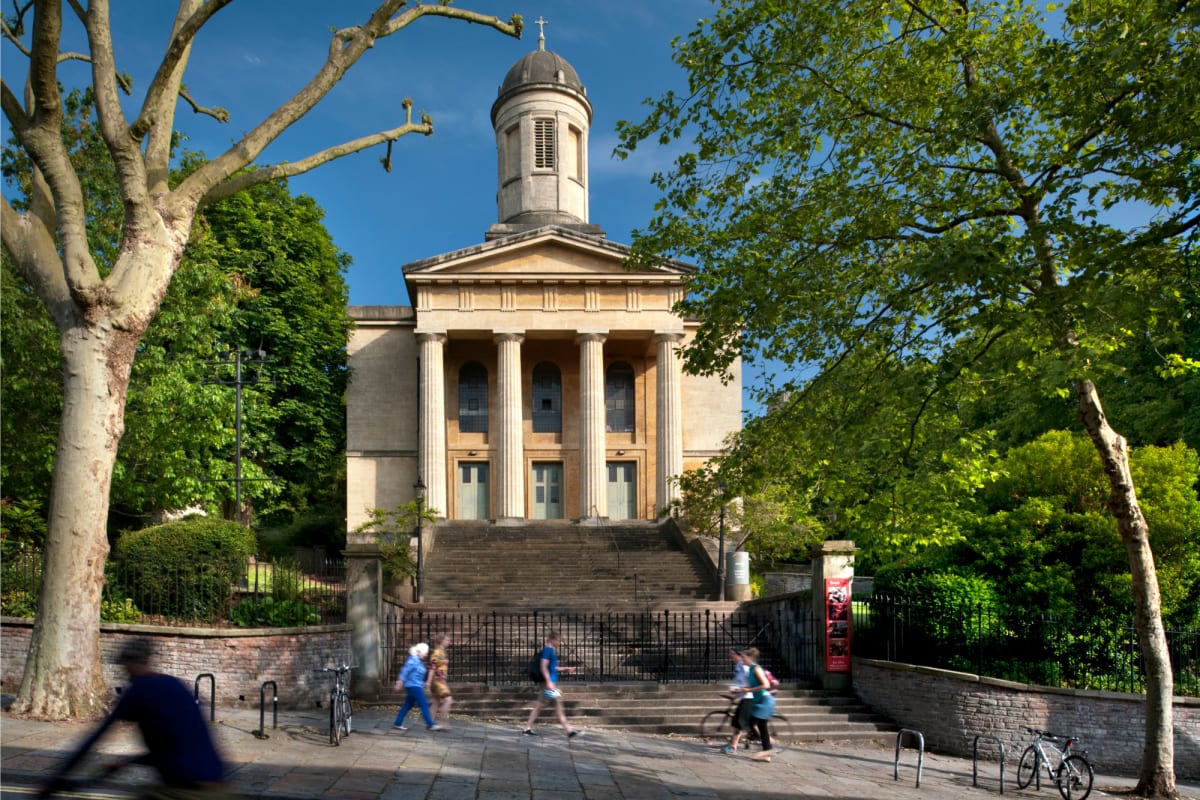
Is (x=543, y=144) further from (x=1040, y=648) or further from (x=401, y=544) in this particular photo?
(x=1040, y=648)

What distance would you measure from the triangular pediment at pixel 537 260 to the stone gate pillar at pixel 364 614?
61.4 feet

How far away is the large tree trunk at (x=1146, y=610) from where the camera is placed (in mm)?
12016

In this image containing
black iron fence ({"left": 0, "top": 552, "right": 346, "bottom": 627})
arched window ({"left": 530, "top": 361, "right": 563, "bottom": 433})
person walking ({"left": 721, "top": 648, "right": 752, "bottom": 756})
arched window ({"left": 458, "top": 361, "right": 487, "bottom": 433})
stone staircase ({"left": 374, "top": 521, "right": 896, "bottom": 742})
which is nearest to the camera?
person walking ({"left": 721, "top": 648, "right": 752, "bottom": 756})

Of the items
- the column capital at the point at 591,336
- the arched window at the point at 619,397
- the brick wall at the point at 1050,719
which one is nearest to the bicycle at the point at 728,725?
the brick wall at the point at 1050,719

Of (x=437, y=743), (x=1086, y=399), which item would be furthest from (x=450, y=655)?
(x=1086, y=399)

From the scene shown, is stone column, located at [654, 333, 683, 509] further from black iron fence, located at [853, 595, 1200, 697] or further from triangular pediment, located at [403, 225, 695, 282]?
black iron fence, located at [853, 595, 1200, 697]

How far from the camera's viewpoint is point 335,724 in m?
12.4

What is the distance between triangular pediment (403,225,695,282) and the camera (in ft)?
111

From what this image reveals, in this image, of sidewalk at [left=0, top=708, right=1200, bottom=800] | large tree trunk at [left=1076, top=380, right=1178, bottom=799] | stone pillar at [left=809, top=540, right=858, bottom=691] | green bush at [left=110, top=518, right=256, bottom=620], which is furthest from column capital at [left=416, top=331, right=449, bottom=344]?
large tree trunk at [left=1076, top=380, right=1178, bottom=799]

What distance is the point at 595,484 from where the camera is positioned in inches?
1314

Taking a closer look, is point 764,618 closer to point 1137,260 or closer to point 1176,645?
point 1176,645

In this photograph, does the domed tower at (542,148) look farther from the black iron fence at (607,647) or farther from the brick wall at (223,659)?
the brick wall at (223,659)

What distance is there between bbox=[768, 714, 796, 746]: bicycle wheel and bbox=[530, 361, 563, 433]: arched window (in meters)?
22.2

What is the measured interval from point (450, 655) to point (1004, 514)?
10.6 metres
